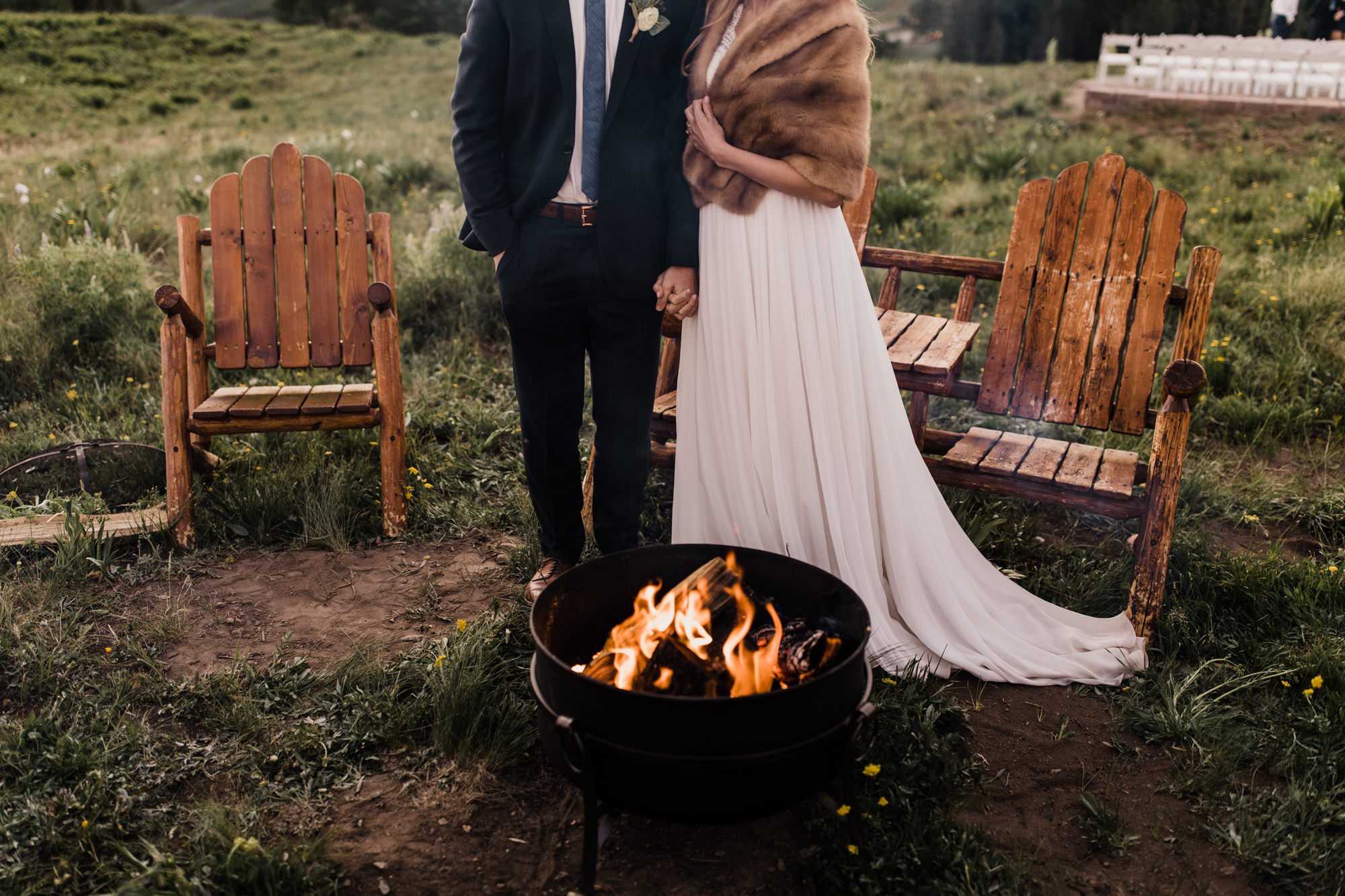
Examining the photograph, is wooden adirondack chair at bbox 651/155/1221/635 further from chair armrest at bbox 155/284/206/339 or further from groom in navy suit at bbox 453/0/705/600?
chair armrest at bbox 155/284/206/339

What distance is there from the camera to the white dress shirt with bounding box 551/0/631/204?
2.79m

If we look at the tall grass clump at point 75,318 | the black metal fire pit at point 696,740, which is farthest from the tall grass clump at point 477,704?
the tall grass clump at point 75,318

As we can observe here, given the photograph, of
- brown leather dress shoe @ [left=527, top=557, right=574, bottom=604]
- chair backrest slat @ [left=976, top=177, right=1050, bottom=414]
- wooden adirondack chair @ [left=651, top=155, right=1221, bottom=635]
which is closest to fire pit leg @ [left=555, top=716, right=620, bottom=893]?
brown leather dress shoe @ [left=527, top=557, right=574, bottom=604]

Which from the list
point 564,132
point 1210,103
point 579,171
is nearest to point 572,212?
point 579,171

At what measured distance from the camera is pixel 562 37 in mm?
2752

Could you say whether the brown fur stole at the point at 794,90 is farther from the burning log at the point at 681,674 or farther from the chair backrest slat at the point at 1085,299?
the burning log at the point at 681,674

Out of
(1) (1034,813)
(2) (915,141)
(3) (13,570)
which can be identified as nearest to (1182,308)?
(1) (1034,813)

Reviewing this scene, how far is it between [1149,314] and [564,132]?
2.44 meters

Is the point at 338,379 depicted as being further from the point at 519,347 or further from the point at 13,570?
the point at 519,347

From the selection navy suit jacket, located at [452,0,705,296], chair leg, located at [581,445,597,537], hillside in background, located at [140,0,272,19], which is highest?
hillside in background, located at [140,0,272,19]

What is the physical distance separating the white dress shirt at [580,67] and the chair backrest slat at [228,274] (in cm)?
215

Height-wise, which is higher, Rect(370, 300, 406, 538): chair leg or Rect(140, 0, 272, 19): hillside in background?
Rect(140, 0, 272, 19): hillside in background

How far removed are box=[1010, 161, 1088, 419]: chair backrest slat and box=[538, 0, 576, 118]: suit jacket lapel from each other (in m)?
2.14

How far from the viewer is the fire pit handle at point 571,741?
6.77 ft
